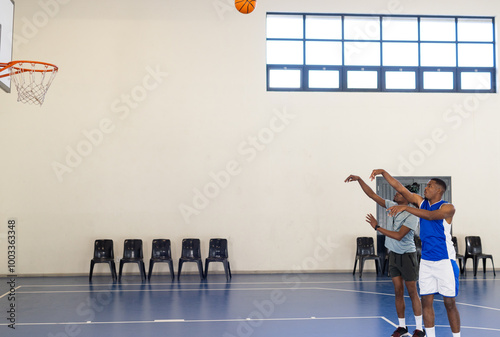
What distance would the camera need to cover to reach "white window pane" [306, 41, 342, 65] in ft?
38.3

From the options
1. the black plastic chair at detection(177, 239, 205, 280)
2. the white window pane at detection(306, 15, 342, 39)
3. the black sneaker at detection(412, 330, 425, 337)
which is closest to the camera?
the black sneaker at detection(412, 330, 425, 337)

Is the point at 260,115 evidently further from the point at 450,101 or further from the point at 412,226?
the point at 412,226

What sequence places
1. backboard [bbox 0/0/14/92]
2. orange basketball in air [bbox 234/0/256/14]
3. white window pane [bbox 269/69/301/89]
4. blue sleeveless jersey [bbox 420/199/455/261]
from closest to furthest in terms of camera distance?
blue sleeveless jersey [bbox 420/199/455/261], backboard [bbox 0/0/14/92], orange basketball in air [bbox 234/0/256/14], white window pane [bbox 269/69/301/89]

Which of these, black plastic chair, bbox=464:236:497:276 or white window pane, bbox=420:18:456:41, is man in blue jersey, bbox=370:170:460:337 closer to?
black plastic chair, bbox=464:236:497:276

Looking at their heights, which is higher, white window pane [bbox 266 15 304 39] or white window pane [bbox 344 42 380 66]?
white window pane [bbox 266 15 304 39]

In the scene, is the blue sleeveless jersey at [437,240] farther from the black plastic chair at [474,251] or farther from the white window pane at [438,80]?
the white window pane at [438,80]

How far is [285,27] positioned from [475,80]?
479cm

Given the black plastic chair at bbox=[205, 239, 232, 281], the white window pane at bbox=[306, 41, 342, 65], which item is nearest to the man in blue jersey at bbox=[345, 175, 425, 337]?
the black plastic chair at bbox=[205, 239, 232, 281]

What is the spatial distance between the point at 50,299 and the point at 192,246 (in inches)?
129

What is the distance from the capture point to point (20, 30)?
1106 centimetres

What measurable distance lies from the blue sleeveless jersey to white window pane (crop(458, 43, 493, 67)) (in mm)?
8236

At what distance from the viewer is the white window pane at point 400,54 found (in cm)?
1179

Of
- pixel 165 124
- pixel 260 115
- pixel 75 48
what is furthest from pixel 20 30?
pixel 260 115

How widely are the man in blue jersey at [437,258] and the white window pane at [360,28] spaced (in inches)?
296
